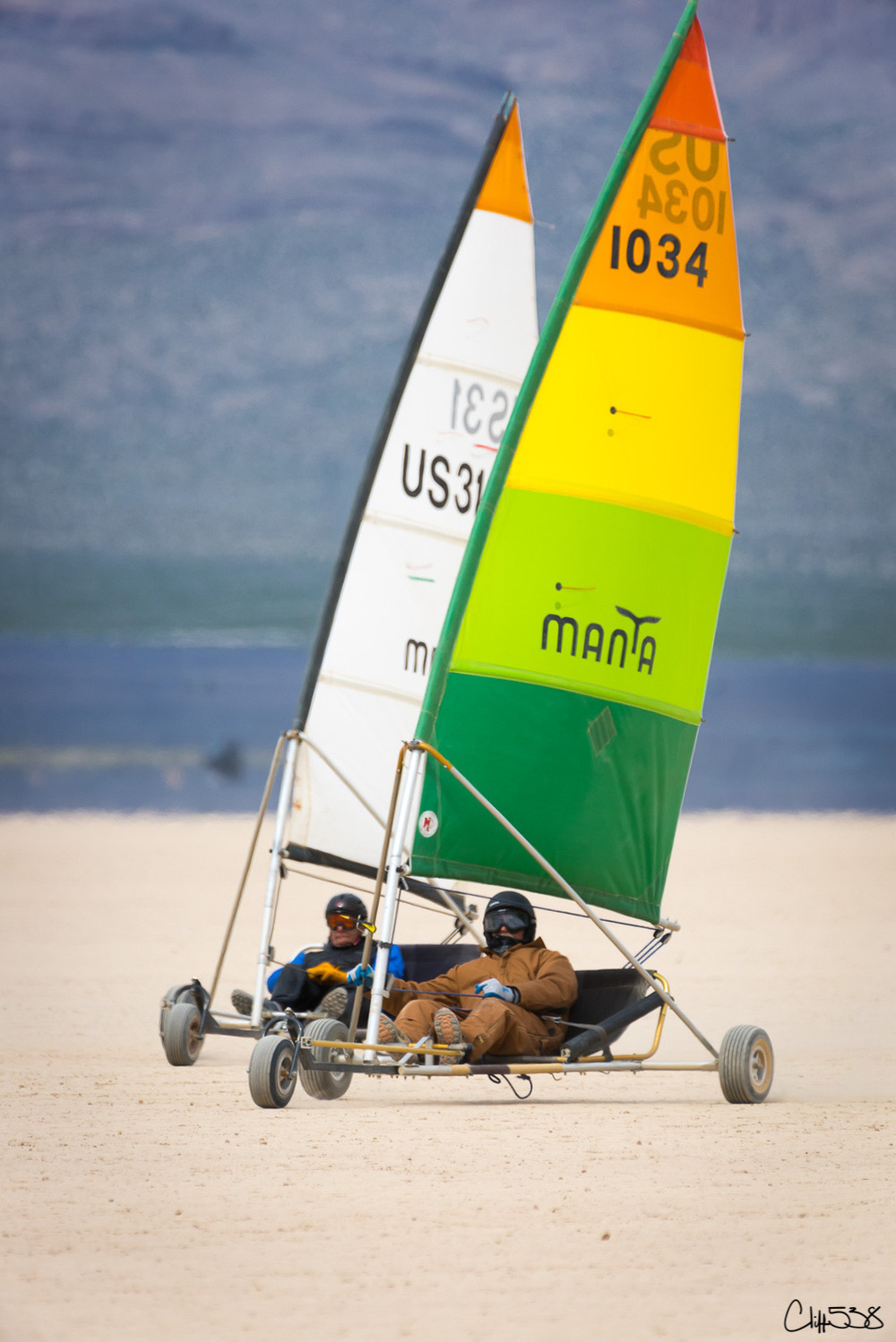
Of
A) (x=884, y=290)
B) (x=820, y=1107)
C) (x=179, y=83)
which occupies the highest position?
Result: (x=179, y=83)

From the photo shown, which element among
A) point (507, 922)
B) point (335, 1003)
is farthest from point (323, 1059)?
point (507, 922)

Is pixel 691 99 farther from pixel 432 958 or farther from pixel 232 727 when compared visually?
pixel 232 727

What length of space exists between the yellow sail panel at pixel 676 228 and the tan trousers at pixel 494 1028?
9.65ft

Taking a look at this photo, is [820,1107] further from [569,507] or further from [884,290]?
[884,290]

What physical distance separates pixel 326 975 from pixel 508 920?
3.86ft

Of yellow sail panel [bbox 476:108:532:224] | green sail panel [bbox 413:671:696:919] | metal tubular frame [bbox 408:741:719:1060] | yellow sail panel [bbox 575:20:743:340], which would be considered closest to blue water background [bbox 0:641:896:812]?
yellow sail panel [bbox 476:108:532:224]

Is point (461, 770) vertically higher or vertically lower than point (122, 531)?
lower

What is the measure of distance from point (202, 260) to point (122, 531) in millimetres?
6056

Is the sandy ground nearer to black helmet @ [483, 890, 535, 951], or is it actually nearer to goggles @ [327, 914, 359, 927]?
black helmet @ [483, 890, 535, 951]

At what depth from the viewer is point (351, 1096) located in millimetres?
7090

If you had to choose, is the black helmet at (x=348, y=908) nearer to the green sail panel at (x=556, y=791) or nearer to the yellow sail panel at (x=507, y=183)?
the green sail panel at (x=556, y=791)

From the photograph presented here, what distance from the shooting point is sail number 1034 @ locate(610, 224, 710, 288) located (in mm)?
7457

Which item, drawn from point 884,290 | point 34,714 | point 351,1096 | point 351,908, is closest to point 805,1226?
point 351,1096

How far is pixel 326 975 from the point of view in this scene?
308 inches
